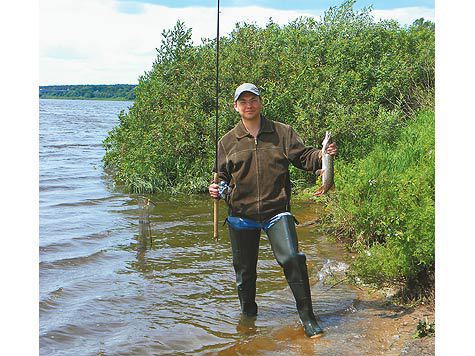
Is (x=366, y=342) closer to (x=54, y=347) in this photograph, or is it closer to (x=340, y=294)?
(x=340, y=294)

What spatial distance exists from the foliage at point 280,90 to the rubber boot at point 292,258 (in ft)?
24.1

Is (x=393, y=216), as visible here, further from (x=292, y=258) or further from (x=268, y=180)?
(x=268, y=180)

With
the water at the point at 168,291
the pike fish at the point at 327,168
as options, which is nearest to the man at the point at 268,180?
the pike fish at the point at 327,168

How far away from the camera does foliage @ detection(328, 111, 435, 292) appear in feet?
Answer: 20.1

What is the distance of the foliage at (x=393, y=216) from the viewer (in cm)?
614

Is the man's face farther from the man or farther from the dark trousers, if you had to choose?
the dark trousers

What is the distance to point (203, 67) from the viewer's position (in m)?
15.6

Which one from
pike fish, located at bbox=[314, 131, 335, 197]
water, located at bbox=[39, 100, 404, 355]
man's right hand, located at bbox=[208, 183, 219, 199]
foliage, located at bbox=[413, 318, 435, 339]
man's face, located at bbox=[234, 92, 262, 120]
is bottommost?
water, located at bbox=[39, 100, 404, 355]

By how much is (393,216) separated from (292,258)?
1.18 meters


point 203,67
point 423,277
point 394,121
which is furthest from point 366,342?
point 203,67

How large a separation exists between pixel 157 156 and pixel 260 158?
30.4 ft

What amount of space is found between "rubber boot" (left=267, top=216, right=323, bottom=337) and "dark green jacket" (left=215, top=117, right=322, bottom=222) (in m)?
0.15

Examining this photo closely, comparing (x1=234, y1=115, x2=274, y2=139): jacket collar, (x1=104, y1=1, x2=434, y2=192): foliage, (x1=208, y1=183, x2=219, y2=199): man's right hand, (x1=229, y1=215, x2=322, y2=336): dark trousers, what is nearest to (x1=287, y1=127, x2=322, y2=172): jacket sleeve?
(x1=234, y1=115, x2=274, y2=139): jacket collar

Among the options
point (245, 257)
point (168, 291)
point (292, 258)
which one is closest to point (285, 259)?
point (292, 258)
